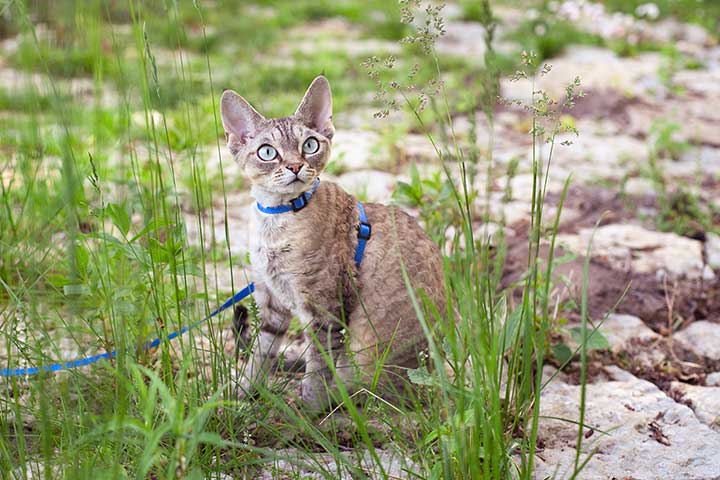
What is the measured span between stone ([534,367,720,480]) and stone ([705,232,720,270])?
1.12m

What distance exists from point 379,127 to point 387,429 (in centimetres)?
302

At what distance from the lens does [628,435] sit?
2252 mm

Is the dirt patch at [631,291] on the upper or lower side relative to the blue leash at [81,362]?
lower

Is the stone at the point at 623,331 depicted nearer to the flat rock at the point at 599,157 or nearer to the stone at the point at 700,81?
the flat rock at the point at 599,157

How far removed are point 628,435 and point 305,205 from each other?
123 centimetres

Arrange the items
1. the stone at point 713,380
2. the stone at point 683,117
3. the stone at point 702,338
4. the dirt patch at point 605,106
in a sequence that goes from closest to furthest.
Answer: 1. the stone at point 713,380
2. the stone at point 702,338
3. the stone at point 683,117
4. the dirt patch at point 605,106

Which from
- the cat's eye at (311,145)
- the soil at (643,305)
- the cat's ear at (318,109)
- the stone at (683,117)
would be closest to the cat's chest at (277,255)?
the cat's eye at (311,145)

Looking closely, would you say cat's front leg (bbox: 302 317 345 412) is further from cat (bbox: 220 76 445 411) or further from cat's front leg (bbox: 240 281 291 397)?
cat's front leg (bbox: 240 281 291 397)

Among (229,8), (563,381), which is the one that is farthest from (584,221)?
(229,8)

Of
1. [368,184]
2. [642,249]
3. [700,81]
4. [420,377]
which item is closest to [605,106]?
[700,81]

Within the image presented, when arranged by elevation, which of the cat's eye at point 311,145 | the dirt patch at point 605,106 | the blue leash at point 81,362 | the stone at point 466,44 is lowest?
the blue leash at point 81,362

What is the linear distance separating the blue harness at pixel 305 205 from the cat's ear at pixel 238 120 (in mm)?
239

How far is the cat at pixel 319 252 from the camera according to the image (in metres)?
2.43

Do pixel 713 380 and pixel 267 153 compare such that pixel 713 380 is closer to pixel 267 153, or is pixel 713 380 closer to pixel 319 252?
pixel 319 252
